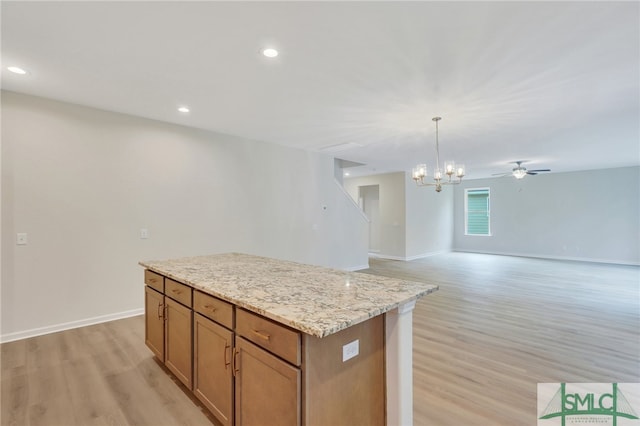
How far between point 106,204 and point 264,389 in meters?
3.36

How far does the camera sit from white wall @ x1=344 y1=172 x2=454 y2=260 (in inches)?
337

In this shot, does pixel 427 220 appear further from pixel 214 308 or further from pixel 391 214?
pixel 214 308

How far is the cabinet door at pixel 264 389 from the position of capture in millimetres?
1265

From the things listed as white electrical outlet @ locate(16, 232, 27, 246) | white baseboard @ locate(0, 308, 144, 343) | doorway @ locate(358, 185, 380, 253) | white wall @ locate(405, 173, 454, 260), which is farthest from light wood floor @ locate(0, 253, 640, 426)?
doorway @ locate(358, 185, 380, 253)

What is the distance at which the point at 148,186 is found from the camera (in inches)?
154

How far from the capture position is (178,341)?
7.07 ft

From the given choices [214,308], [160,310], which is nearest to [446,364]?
[214,308]

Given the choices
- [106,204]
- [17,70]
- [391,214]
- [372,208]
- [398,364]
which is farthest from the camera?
[372,208]

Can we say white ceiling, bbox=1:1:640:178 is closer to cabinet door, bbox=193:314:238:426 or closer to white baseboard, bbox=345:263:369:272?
cabinet door, bbox=193:314:238:426

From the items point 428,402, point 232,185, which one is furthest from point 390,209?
point 428,402

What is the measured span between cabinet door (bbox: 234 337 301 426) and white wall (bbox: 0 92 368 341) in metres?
2.99

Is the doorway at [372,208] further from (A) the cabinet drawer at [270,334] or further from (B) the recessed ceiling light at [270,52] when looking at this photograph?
(A) the cabinet drawer at [270,334]

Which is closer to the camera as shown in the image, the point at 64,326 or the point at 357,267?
the point at 64,326

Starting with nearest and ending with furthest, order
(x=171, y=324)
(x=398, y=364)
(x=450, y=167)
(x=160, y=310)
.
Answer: (x=398, y=364) < (x=171, y=324) < (x=160, y=310) < (x=450, y=167)
